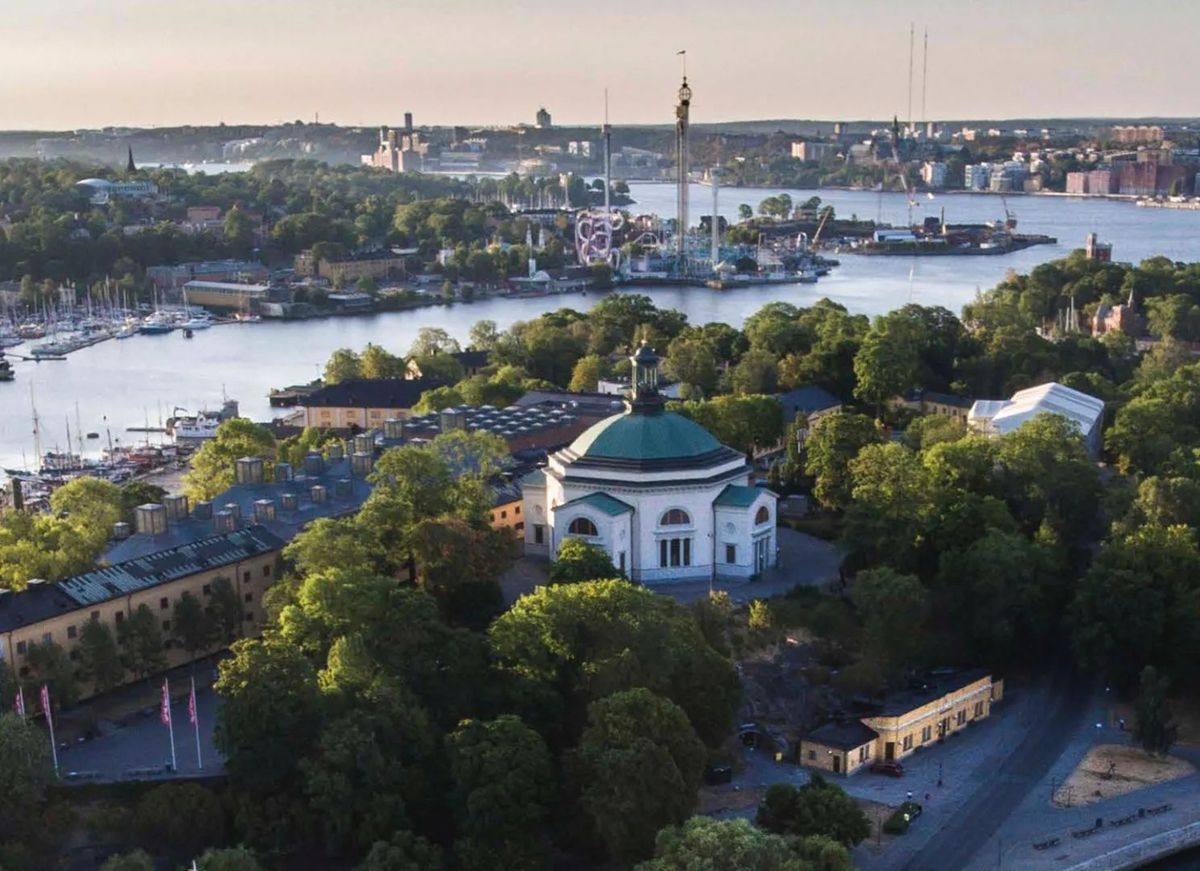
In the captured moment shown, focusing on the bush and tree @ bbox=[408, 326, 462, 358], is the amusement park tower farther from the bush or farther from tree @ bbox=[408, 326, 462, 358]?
the bush

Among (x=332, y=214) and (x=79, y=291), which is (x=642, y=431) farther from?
(x=332, y=214)

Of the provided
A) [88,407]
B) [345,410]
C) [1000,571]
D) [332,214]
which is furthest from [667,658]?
[332,214]

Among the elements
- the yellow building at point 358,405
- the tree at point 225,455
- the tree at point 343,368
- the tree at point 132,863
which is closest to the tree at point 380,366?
the tree at point 343,368

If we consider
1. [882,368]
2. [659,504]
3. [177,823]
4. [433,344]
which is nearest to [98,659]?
[177,823]

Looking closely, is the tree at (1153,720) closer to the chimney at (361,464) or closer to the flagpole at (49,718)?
the chimney at (361,464)

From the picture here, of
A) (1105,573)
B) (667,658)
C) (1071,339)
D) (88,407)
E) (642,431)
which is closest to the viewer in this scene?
(667,658)

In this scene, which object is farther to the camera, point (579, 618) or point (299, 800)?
point (579, 618)

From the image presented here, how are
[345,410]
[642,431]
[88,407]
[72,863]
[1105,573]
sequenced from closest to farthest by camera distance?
[72,863], [1105,573], [642,431], [345,410], [88,407]
